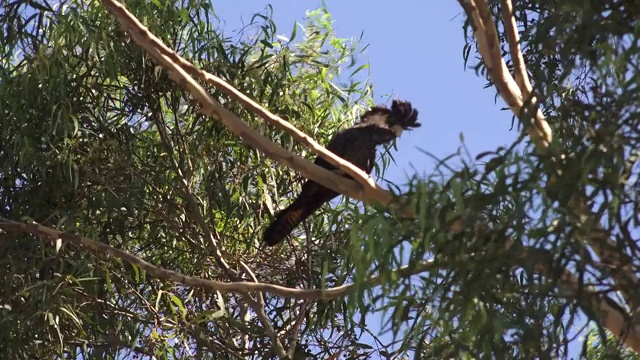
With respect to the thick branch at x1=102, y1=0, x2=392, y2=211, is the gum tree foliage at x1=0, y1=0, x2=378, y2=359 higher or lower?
higher

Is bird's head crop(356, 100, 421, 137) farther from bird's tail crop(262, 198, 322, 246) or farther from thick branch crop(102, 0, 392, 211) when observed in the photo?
thick branch crop(102, 0, 392, 211)

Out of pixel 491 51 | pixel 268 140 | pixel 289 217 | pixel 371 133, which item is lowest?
pixel 268 140

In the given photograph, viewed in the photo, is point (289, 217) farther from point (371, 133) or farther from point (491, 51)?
point (491, 51)

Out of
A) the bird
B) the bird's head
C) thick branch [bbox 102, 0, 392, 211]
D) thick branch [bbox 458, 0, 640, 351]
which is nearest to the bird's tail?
the bird

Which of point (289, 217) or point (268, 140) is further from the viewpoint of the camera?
point (289, 217)

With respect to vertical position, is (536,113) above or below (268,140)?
below

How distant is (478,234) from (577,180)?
25cm

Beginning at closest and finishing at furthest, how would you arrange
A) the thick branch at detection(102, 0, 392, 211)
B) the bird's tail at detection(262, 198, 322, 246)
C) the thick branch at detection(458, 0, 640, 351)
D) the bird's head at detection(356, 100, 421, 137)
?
1. the thick branch at detection(458, 0, 640, 351)
2. the thick branch at detection(102, 0, 392, 211)
3. the bird's tail at detection(262, 198, 322, 246)
4. the bird's head at detection(356, 100, 421, 137)

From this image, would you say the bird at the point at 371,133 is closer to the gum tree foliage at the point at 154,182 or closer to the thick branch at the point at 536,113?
the gum tree foliage at the point at 154,182

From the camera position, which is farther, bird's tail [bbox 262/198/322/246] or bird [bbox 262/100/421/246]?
bird [bbox 262/100/421/246]

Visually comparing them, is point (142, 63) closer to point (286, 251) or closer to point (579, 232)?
point (286, 251)

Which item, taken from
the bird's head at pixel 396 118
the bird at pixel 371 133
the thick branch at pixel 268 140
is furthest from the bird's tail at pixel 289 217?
the thick branch at pixel 268 140

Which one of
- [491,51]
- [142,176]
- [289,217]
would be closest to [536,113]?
[491,51]

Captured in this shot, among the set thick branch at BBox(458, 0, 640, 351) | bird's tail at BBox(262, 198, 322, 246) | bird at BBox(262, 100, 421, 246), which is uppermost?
bird at BBox(262, 100, 421, 246)
